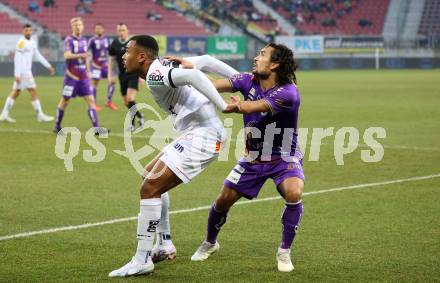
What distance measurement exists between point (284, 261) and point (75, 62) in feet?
41.5

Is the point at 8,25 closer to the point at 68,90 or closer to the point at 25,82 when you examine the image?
the point at 25,82

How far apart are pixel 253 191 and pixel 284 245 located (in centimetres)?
61

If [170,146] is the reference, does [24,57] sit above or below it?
below

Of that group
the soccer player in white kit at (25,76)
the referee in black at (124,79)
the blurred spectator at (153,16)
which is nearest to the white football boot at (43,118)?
the soccer player in white kit at (25,76)

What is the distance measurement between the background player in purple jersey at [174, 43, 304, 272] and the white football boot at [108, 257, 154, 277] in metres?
0.74

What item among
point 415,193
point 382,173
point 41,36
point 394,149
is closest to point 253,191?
point 415,193

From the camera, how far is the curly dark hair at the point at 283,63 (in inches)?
319

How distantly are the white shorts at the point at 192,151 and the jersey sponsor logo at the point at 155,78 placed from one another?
66 centimetres

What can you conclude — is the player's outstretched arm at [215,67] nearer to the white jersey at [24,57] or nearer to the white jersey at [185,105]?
the white jersey at [185,105]

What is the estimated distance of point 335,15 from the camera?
64438mm

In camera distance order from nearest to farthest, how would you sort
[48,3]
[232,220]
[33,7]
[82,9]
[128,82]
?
[232,220], [128,82], [33,7], [48,3], [82,9]

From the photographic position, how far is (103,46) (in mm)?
27016

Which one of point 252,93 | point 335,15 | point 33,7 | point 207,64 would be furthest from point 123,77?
point 335,15

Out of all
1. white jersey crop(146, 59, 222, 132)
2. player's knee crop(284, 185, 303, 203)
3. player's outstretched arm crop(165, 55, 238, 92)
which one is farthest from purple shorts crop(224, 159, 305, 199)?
player's outstretched arm crop(165, 55, 238, 92)
